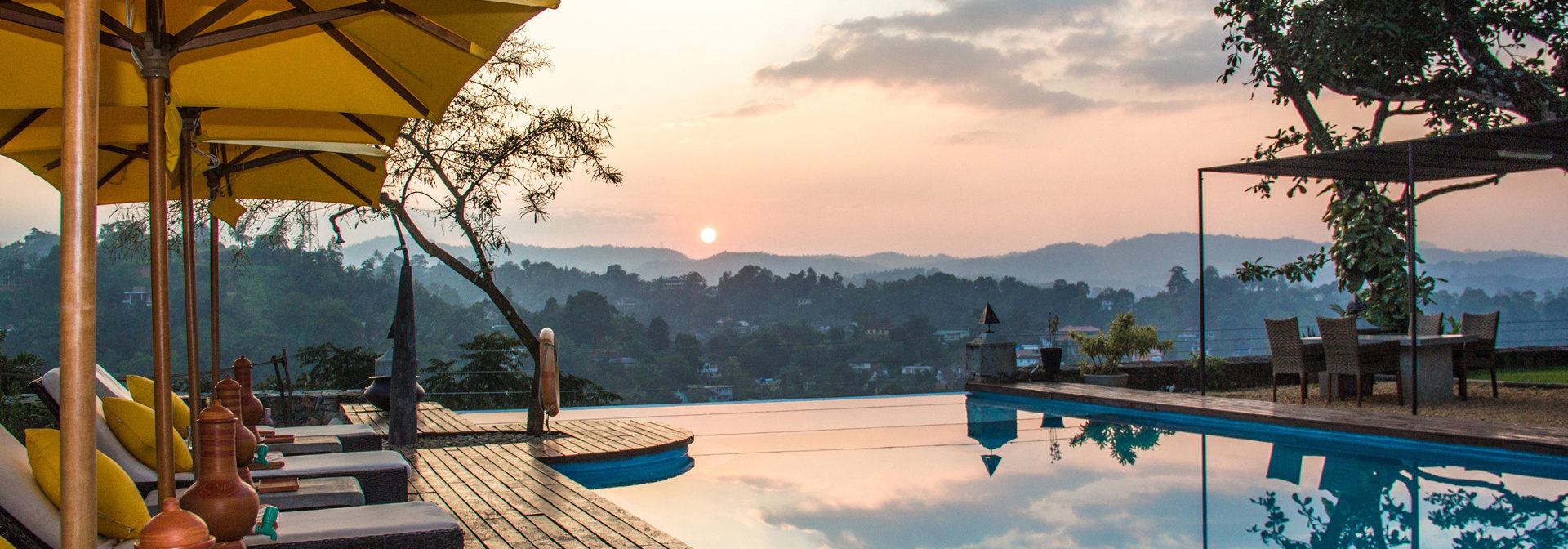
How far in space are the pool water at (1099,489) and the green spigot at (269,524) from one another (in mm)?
2758

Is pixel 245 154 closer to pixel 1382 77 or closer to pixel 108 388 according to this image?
pixel 108 388

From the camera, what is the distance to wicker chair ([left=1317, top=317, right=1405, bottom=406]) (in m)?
8.21

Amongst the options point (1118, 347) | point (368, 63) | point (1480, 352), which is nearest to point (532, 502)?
point (368, 63)

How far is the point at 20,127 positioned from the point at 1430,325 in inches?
457

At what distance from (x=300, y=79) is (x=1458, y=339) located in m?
9.44

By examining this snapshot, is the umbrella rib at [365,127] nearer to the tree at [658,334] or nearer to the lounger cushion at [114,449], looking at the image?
the lounger cushion at [114,449]

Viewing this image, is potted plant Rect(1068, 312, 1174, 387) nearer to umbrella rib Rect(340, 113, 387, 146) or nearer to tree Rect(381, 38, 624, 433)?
tree Rect(381, 38, 624, 433)

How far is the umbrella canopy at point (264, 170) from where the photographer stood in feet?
12.3

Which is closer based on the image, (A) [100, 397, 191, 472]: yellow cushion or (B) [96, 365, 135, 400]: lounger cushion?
(A) [100, 397, 191, 472]: yellow cushion

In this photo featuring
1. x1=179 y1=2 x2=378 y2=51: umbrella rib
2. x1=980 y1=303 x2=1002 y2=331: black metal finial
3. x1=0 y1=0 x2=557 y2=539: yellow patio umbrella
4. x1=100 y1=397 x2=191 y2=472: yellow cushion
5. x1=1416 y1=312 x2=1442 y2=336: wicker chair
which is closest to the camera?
x1=0 y1=0 x2=557 y2=539: yellow patio umbrella

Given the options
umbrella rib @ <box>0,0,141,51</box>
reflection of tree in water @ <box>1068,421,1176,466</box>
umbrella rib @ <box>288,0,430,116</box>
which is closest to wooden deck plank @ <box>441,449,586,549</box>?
umbrella rib @ <box>288,0,430,116</box>

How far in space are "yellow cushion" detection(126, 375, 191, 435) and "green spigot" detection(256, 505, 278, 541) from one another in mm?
2034

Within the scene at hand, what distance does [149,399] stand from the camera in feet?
14.1

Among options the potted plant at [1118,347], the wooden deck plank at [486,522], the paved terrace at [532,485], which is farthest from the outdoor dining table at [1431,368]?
the wooden deck plank at [486,522]
